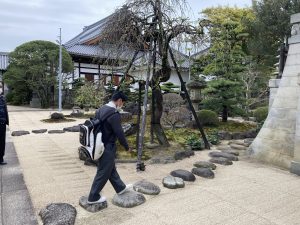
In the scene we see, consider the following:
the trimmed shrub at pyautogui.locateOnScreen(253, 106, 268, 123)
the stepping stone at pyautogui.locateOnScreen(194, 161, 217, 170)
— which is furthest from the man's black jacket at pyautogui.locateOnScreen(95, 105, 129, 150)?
the trimmed shrub at pyautogui.locateOnScreen(253, 106, 268, 123)

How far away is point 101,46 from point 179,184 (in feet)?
13.7

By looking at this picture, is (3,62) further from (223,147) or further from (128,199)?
(128,199)

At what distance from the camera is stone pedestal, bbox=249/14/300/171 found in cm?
618

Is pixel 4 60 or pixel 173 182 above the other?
pixel 4 60

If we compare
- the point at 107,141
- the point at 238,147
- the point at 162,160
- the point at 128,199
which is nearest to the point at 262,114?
the point at 238,147

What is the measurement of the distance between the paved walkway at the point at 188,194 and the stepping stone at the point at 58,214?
101 millimetres

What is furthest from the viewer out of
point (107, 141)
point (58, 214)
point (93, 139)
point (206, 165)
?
point (206, 165)

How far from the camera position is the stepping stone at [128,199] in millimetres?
4105

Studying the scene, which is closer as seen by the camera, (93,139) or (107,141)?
(93,139)

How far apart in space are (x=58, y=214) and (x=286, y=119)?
5.11 metres

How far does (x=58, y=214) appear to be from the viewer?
3734 mm

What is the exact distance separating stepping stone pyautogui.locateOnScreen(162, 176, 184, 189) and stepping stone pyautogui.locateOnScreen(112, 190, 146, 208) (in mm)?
655

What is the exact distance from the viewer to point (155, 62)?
23.5ft

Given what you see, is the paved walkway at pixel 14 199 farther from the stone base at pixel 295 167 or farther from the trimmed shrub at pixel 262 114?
the trimmed shrub at pixel 262 114
